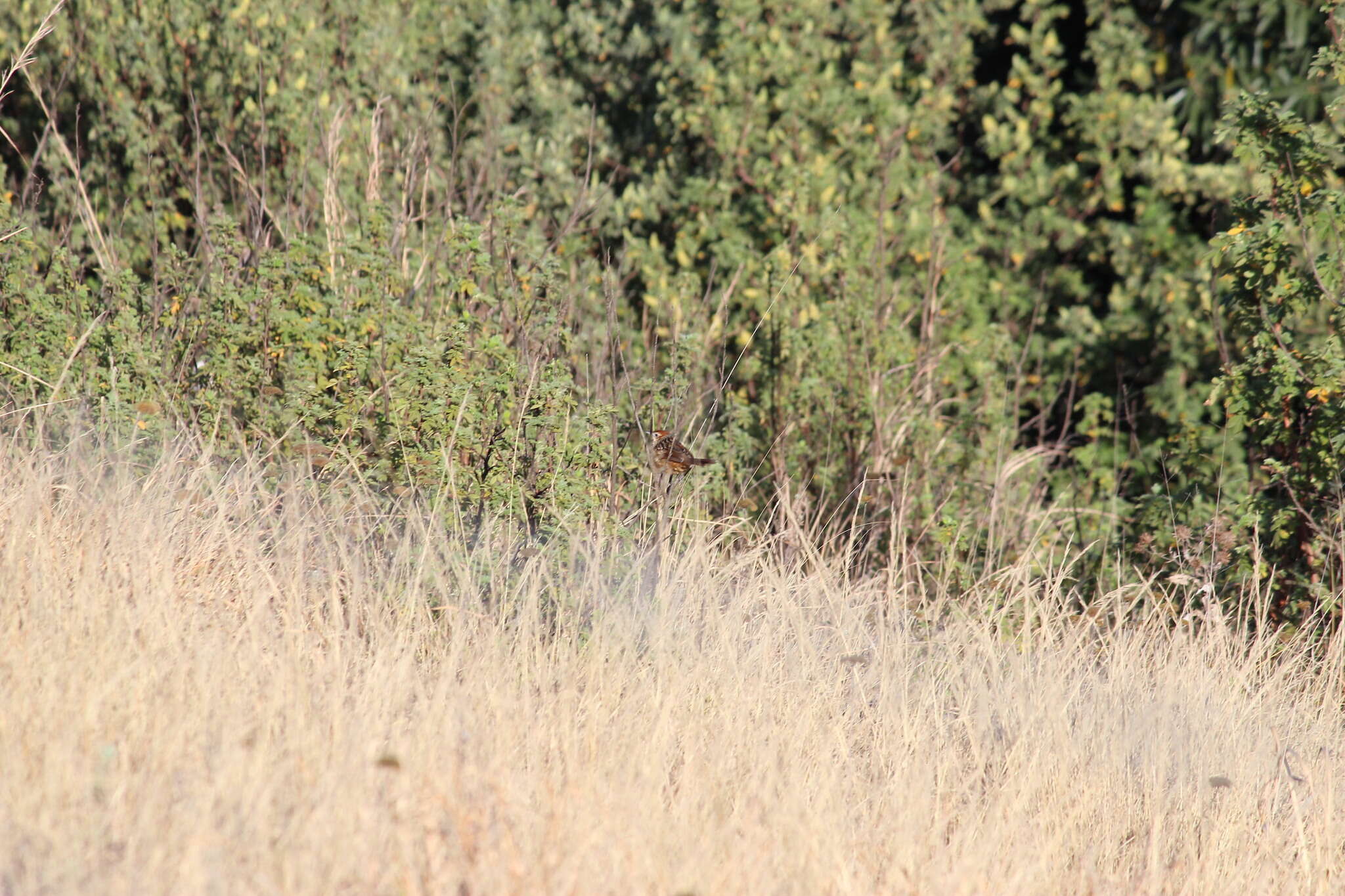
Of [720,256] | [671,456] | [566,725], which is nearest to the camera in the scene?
[566,725]

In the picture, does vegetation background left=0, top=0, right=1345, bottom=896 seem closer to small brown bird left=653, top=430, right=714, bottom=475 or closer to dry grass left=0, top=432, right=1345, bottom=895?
dry grass left=0, top=432, right=1345, bottom=895

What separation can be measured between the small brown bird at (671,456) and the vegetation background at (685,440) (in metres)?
0.17

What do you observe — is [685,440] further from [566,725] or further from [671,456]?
[566,725]

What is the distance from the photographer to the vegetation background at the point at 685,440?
8.07 ft

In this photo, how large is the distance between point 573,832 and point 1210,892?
1.45 meters

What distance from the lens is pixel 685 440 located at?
15.2 ft

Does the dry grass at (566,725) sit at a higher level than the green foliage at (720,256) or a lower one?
lower

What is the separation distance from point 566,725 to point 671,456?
4.52 ft

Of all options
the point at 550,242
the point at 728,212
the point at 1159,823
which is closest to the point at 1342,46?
the point at 1159,823

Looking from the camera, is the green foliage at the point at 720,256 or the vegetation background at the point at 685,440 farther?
the green foliage at the point at 720,256

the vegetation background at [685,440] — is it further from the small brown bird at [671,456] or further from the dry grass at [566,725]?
the small brown bird at [671,456]

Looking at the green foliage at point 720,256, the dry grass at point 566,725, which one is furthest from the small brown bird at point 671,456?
the dry grass at point 566,725

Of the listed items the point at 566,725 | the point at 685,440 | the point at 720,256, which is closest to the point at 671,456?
the point at 685,440

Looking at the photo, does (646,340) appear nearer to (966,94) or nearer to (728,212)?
(728,212)
